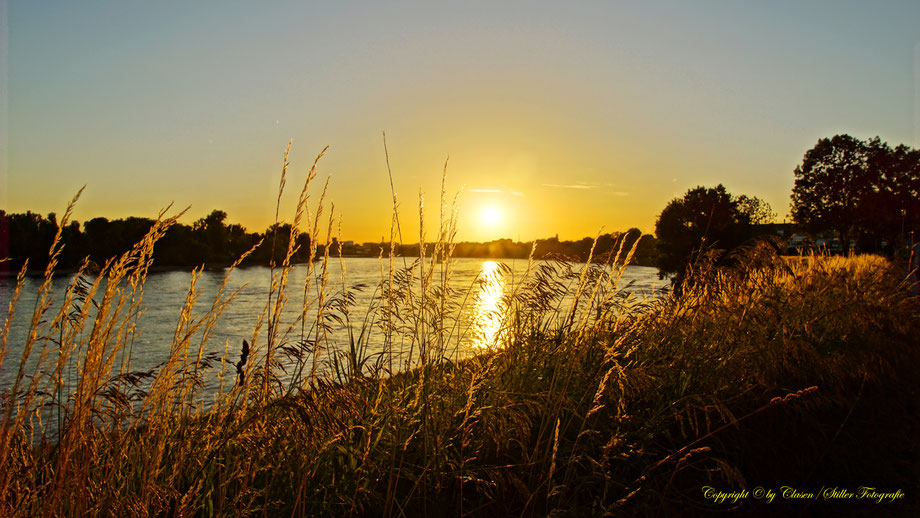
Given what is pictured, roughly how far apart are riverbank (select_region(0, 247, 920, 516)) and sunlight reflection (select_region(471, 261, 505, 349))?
102mm

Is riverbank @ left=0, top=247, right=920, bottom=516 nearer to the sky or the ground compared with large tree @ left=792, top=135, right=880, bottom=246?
nearer to the ground

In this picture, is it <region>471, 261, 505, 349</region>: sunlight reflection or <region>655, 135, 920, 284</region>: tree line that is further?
<region>655, 135, 920, 284</region>: tree line

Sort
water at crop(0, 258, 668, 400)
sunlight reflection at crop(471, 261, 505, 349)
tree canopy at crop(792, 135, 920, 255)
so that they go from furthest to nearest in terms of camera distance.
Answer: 1. tree canopy at crop(792, 135, 920, 255)
2. sunlight reflection at crop(471, 261, 505, 349)
3. water at crop(0, 258, 668, 400)

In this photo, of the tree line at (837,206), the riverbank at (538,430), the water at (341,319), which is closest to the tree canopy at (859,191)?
the tree line at (837,206)

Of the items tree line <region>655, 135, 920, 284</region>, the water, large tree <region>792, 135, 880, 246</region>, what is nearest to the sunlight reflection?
the water

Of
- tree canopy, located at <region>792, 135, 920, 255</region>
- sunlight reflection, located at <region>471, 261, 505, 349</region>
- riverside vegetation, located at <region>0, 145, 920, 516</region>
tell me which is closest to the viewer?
riverside vegetation, located at <region>0, 145, 920, 516</region>

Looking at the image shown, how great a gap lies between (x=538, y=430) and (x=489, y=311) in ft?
3.87

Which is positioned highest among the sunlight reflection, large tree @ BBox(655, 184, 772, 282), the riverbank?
large tree @ BBox(655, 184, 772, 282)

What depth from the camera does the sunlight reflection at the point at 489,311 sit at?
148 inches

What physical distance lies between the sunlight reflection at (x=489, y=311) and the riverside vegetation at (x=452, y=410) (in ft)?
0.45

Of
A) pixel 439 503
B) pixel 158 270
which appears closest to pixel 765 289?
pixel 439 503

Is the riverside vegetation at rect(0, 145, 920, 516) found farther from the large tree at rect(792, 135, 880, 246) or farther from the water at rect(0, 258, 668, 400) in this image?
the large tree at rect(792, 135, 880, 246)

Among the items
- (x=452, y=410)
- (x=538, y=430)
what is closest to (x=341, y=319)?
(x=452, y=410)

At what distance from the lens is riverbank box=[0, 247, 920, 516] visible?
1890 millimetres
